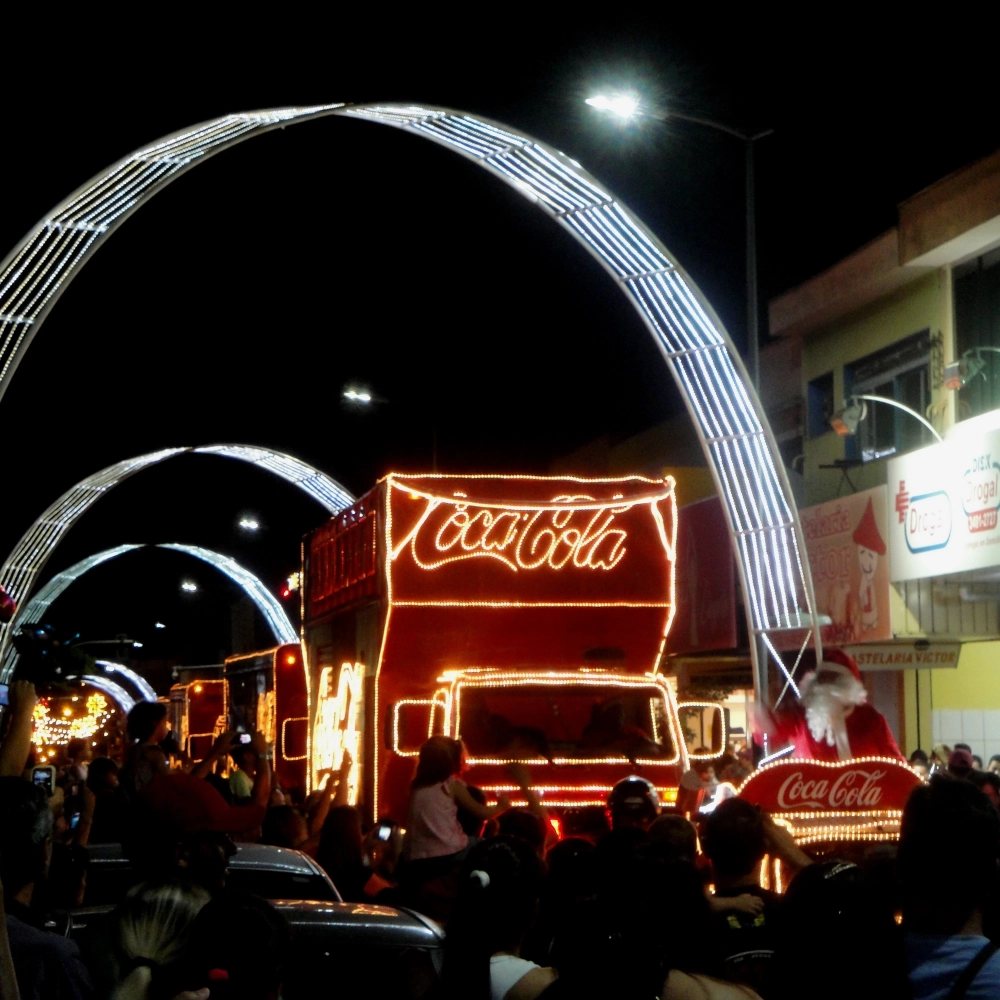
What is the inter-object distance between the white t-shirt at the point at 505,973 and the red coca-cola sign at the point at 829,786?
3.80m

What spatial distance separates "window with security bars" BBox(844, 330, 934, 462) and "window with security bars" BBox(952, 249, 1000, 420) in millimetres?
708

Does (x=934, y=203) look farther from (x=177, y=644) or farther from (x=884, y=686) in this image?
(x=177, y=644)

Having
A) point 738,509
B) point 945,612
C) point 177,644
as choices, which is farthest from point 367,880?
point 177,644

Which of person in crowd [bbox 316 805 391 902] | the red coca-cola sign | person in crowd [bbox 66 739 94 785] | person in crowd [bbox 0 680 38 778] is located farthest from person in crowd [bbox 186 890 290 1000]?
person in crowd [bbox 66 739 94 785]

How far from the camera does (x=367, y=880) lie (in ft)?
31.9

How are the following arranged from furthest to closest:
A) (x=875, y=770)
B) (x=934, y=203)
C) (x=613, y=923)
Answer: (x=934, y=203)
(x=875, y=770)
(x=613, y=923)

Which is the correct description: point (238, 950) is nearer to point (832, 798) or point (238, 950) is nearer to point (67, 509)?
point (832, 798)

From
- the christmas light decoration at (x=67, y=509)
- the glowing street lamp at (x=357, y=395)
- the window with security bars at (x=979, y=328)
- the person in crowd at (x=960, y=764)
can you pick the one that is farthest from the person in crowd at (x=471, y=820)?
the christmas light decoration at (x=67, y=509)

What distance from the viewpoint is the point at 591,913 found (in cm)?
361

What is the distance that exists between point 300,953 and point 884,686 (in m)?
21.8

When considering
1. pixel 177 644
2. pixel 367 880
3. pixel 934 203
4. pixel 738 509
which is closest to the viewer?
pixel 367 880

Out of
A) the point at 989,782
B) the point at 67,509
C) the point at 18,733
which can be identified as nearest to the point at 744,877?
the point at 18,733

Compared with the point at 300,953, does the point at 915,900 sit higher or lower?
higher

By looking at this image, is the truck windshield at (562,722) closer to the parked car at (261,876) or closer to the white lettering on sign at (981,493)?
the parked car at (261,876)
